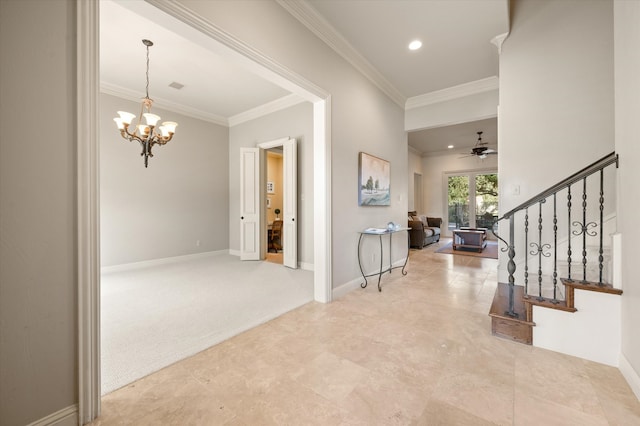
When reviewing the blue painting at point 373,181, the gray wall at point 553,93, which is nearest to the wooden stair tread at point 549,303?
the gray wall at point 553,93

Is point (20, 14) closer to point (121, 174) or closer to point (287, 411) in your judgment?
point (287, 411)

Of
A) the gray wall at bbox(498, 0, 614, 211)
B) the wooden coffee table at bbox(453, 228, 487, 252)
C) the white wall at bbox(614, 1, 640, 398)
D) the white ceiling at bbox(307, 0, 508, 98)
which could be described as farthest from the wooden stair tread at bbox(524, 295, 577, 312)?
the wooden coffee table at bbox(453, 228, 487, 252)

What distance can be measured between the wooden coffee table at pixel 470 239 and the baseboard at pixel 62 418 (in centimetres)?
741

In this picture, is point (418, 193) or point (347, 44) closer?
point (347, 44)

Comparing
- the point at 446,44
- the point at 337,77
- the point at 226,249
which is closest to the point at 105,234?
the point at 226,249

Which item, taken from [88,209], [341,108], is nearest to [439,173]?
[341,108]

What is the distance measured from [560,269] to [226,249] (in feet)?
19.5

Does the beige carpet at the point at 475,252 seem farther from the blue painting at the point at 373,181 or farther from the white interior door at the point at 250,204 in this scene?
the white interior door at the point at 250,204

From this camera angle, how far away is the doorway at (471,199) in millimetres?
9070

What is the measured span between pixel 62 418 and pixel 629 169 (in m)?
3.64

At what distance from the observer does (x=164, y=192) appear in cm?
512

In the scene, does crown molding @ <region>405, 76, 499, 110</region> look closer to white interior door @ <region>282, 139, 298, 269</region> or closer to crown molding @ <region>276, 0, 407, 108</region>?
crown molding @ <region>276, 0, 407, 108</region>

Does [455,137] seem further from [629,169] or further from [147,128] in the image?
[147,128]

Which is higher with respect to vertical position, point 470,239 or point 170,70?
point 170,70
